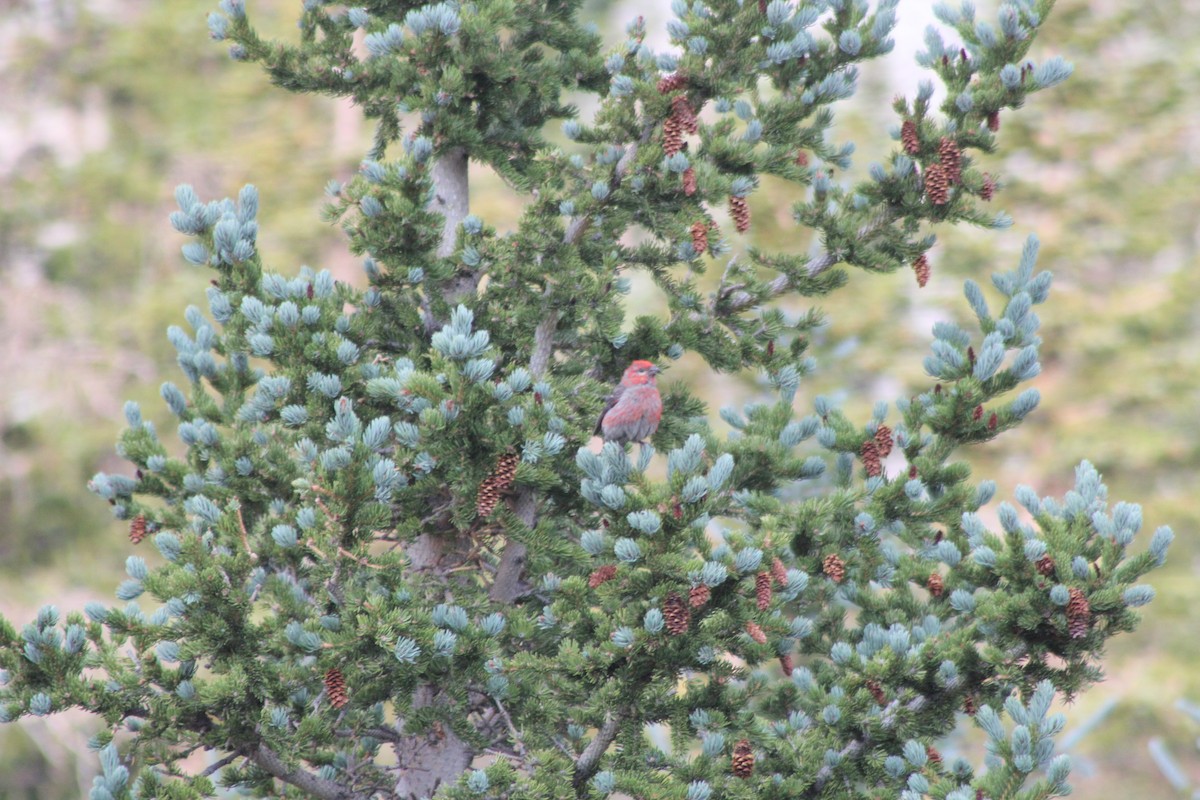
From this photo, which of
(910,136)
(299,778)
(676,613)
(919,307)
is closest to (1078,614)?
(676,613)

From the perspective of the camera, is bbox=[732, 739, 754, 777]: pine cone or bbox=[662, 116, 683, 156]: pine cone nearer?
bbox=[732, 739, 754, 777]: pine cone

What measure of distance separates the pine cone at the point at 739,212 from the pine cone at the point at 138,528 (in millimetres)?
2321

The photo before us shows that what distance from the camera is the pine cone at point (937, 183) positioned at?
12.6 feet

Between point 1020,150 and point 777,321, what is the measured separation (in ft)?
45.2

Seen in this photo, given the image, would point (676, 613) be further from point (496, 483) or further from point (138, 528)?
point (138, 528)

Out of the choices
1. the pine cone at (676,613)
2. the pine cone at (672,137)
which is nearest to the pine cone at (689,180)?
the pine cone at (672,137)

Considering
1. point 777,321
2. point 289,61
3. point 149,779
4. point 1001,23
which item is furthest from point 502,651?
point 1001,23

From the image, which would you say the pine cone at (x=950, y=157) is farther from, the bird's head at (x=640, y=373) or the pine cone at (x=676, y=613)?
the pine cone at (x=676, y=613)

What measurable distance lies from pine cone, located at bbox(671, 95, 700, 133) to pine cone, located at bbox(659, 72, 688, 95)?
0.04 m

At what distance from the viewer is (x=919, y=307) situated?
16531 millimetres

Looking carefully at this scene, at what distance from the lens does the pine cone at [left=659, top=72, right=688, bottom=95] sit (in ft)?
12.8

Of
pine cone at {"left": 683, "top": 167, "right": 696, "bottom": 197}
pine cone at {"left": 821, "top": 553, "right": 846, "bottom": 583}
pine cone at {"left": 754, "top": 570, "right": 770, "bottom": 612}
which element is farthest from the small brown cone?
pine cone at {"left": 754, "top": 570, "right": 770, "bottom": 612}

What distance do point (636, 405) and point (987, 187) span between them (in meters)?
1.47

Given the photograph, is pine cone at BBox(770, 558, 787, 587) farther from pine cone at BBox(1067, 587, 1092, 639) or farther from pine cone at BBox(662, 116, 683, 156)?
pine cone at BBox(662, 116, 683, 156)
